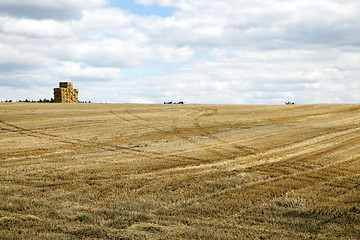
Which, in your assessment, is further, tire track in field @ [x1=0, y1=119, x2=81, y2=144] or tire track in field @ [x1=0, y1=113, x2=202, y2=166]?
tire track in field @ [x1=0, y1=119, x2=81, y2=144]

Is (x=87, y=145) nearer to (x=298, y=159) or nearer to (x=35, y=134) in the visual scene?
(x=35, y=134)

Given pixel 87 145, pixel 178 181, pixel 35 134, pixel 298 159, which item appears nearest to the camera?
pixel 178 181

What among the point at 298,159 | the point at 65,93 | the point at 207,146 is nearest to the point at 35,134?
the point at 207,146

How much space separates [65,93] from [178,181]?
99.7ft

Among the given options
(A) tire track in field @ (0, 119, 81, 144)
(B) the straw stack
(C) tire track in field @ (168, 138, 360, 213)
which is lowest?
(C) tire track in field @ (168, 138, 360, 213)

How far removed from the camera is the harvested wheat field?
713cm

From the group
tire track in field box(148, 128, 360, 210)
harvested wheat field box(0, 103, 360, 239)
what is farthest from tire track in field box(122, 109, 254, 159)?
tire track in field box(148, 128, 360, 210)

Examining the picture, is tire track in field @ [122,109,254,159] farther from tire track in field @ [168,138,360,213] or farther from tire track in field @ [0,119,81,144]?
tire track in field @ [0,119,81,144]

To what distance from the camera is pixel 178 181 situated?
10.6m

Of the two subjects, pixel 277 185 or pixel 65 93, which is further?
pixel 65 93

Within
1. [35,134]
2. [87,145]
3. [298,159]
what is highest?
[35,134]

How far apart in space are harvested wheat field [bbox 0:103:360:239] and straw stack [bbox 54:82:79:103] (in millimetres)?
15587

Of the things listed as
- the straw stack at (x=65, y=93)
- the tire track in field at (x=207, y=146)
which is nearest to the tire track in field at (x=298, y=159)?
the tire track in field at (x=207, y=146)

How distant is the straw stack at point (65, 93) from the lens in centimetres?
3775
